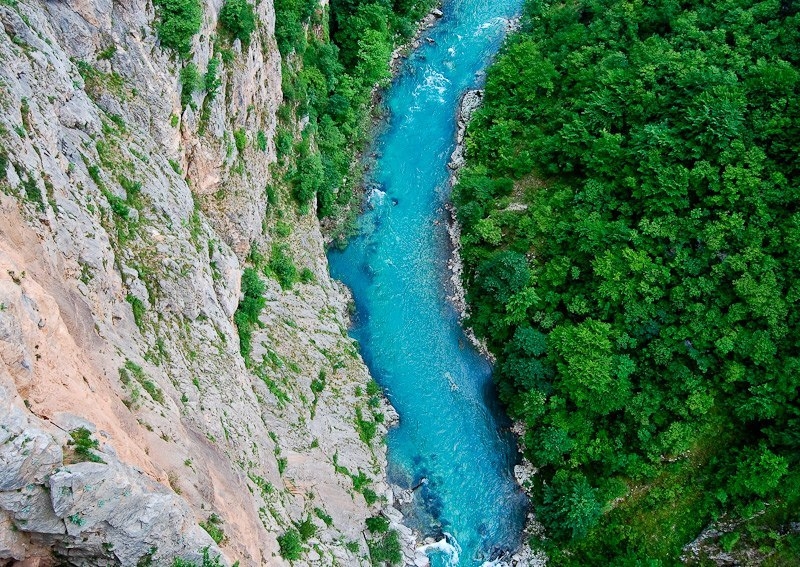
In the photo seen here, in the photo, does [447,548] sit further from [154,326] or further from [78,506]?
[78,506]

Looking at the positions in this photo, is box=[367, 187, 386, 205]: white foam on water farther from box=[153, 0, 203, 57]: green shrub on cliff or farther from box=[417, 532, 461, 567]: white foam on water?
box=[417, 532, 461, 567]: white foam on water

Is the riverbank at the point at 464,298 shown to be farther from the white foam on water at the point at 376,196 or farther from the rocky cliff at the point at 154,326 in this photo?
the rocky cliff at the point at 154,326

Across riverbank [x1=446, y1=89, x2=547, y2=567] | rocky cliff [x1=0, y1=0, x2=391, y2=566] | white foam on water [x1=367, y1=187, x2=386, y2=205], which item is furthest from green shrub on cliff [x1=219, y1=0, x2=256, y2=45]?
riverbank [x1=446, y1=89, x2=547, y2=567]

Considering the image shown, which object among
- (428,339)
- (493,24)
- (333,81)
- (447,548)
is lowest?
(447,548)

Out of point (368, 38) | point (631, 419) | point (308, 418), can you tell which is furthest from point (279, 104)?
point (631, 419)

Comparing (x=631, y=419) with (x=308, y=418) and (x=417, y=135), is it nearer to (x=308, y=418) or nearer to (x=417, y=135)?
(x=308, y=418)

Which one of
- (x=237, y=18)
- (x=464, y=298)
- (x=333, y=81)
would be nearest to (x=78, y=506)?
(x=237, y=18)
